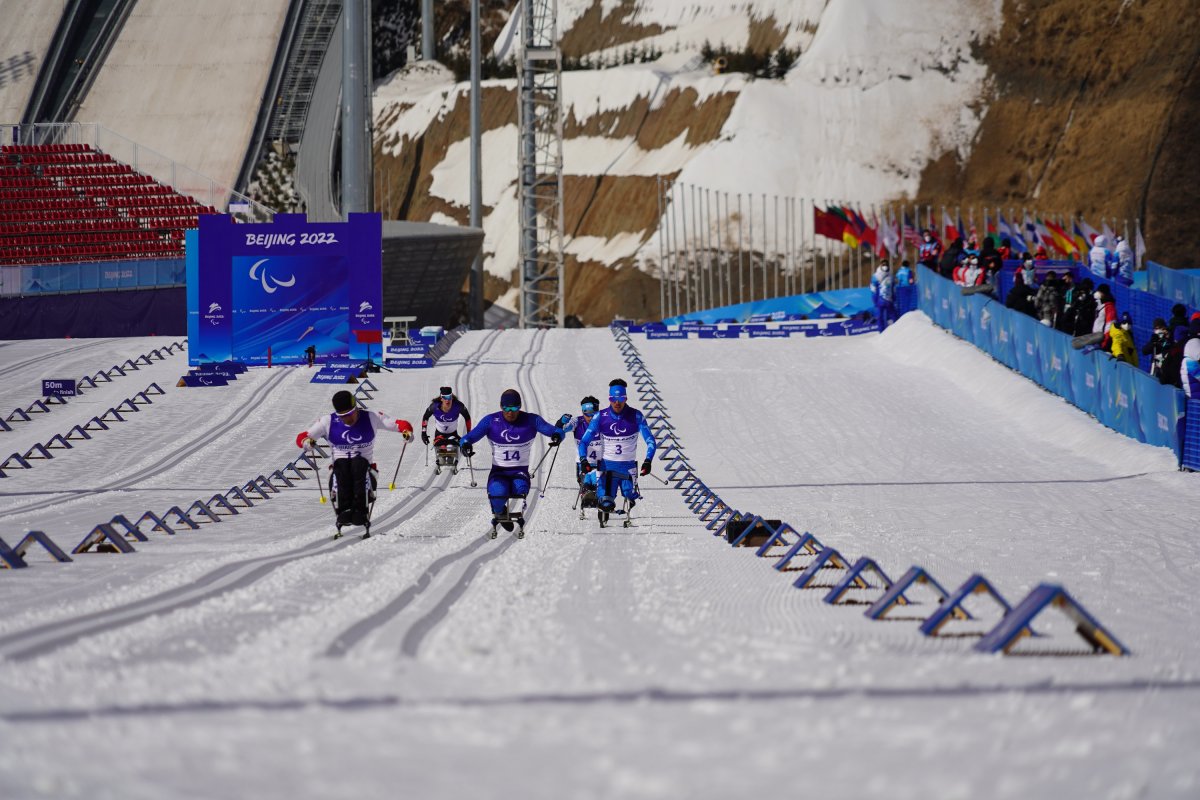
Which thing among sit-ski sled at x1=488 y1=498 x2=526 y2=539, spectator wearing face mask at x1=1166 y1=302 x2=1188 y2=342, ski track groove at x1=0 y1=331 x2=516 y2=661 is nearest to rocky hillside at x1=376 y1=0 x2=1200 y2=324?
spectator wearing face mask at x1=1166 y1=302 x2=1188 y2=342

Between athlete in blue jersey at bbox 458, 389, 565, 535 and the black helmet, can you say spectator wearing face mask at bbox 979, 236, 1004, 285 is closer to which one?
athlete in blue jersey at bbox 458, 389, 565, 535

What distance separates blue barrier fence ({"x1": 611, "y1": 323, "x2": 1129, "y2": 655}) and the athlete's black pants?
3.46m

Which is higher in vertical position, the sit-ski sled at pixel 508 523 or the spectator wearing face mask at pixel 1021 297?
the spectator wearing face mask at pixel 1021 297

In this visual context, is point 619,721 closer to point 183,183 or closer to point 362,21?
point 362,21

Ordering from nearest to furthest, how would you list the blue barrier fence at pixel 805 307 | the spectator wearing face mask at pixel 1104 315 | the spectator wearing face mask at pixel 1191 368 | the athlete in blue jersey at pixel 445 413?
the spectator wearing face mask at pixel 1191 368 < the athlete in blue jersey at pixel 445 413 < the spectator wearing face mask at pixel 1104 315 < the blue barrier fence at pixel 805 307

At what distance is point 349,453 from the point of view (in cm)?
1503

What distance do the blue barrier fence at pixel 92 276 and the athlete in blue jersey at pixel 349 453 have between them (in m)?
33.8

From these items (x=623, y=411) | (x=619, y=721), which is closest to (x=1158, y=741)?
(x=619, y=721)

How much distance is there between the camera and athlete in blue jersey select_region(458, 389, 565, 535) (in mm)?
15195

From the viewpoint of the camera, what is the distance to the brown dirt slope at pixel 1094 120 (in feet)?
226

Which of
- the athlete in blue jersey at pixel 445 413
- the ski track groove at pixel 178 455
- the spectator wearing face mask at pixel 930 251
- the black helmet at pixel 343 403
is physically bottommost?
the ski track groove at pixel 178 455

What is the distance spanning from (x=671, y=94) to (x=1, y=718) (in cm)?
7755

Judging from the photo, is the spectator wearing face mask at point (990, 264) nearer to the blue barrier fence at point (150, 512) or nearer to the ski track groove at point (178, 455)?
the blue barrier fence at point (150, 512)

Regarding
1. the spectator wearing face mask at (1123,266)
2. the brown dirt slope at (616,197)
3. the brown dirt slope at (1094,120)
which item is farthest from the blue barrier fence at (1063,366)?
the brown dirt slope at (616,197)
